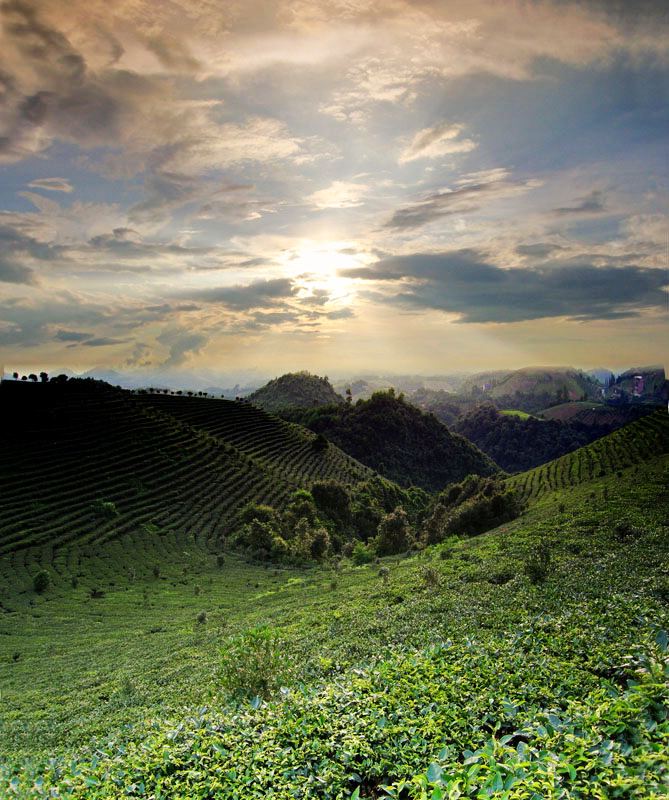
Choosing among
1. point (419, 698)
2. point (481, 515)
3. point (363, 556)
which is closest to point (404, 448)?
point (363, 556)

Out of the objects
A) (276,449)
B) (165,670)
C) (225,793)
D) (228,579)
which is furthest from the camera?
(276,449)

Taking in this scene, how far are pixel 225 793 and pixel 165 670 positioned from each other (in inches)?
776

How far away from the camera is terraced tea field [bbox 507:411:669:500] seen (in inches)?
2352

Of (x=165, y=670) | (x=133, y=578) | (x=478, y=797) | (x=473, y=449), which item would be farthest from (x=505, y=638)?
(x=473, y=449)

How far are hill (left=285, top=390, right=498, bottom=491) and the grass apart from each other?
15141cm

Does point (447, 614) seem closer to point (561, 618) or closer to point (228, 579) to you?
point (561, 618)

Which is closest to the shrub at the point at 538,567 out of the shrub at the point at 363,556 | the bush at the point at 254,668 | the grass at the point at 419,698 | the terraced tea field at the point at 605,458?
the grass at the point at 419,698

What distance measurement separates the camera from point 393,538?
6956cm

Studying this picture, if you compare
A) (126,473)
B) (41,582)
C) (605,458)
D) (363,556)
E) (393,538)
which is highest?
(605,458)

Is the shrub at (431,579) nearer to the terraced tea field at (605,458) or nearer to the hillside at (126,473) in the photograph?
the terraced tea field at (605,458)

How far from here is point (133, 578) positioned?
6069 cm

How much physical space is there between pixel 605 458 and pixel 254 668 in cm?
6670

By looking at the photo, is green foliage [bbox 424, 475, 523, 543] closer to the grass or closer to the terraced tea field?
the terraced tea field

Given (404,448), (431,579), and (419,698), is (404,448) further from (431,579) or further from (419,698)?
(419,698)
